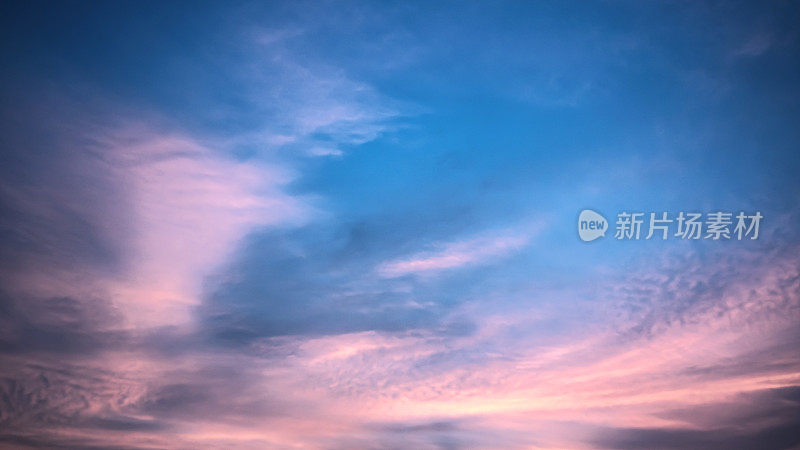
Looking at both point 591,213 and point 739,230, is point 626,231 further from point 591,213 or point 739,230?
point 739,230

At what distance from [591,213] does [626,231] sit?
1471mm

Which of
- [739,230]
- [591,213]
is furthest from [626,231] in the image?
[739,230]

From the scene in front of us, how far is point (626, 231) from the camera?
23328 mm

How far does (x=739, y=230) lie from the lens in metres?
23.2

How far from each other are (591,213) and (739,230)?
5615 mm

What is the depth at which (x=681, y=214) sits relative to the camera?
23.1 meters

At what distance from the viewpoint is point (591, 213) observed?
928 inches

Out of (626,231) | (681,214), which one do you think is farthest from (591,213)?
(681,214)

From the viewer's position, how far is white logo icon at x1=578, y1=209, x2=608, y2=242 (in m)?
23.5

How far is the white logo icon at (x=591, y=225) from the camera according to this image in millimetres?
23516

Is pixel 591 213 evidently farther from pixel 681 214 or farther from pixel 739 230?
pixel 739 230

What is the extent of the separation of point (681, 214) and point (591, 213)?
3.33 metres

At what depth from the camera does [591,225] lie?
23531 mm

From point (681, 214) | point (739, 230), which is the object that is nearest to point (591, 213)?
point (681, 214)
